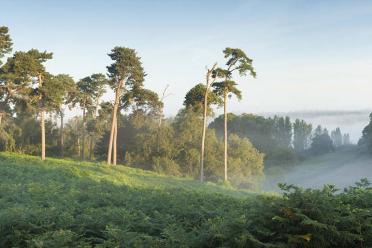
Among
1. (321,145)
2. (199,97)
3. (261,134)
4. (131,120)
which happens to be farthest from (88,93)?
(321,145)

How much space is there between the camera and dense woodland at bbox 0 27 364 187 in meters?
43.1

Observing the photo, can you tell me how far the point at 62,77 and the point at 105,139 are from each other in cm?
1115

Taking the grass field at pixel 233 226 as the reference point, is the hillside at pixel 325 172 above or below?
below

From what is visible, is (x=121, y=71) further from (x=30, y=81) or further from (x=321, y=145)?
(x=321, y=145)

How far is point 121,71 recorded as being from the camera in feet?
154

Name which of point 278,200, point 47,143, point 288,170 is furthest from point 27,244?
point 288,170

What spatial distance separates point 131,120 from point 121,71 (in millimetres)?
18752

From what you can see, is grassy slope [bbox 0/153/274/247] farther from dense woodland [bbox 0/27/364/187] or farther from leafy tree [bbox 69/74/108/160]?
leafy tree [bbox 69/74/108/160]

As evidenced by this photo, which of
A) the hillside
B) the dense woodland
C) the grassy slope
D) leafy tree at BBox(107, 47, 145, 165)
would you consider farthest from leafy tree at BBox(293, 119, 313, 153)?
the grassy slope

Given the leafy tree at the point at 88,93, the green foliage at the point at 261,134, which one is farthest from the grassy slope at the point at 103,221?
the green foliage at the point at 261,134

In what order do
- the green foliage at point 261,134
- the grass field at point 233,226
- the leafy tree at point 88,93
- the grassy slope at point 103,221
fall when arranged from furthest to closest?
the green foliage at point 261,134
the leafy tree at point 88,93
the grassy slope at point 103,221
the grass field at point 233,226

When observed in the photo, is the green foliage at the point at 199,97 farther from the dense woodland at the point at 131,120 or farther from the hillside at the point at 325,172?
the hillside at the point at 325,172

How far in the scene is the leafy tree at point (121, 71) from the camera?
4628 centimetres

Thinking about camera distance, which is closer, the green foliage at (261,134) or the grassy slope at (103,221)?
the grassy slope at (103,221)
